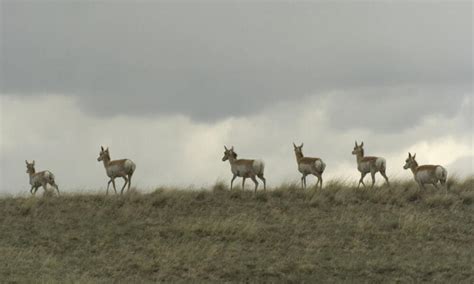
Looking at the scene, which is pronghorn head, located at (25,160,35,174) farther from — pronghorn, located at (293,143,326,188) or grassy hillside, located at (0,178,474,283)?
pronghorn, located at (293,143,326,188)

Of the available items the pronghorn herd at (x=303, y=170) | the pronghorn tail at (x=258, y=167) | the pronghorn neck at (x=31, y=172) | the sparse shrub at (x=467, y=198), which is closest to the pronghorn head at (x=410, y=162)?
the pronghorn herd at (x=303, y=170)

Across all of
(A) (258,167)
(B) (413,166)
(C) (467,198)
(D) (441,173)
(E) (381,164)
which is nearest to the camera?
(C) (467,198)

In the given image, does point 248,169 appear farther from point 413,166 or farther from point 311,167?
point 413,166

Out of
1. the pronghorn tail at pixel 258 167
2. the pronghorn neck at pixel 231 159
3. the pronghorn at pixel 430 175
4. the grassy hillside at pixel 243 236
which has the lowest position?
the grassy hillside at pixel 243 236

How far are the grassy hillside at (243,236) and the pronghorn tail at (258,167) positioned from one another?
54.3 inches

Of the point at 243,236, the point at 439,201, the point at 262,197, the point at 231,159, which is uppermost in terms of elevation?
the point at 231,159

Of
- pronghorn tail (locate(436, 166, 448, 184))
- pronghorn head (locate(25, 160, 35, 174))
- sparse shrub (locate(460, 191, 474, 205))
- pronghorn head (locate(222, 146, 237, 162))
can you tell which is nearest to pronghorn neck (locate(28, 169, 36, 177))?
pronghorn head (locate(25, 160, 35, 174))

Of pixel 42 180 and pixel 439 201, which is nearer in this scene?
pixel 439 201

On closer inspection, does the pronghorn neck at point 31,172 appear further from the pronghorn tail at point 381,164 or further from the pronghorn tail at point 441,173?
the pronghorn tail at point 441,173

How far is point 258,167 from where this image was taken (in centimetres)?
3089

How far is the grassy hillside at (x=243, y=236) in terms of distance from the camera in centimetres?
2031

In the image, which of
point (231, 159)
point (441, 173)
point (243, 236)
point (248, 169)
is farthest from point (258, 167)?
point (243, 236)

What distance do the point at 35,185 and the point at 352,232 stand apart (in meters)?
14.6

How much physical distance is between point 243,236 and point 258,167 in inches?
301
